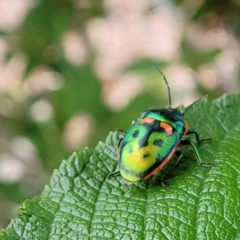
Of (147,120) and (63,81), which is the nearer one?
(147,120)

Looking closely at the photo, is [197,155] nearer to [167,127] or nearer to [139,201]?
[167,127]

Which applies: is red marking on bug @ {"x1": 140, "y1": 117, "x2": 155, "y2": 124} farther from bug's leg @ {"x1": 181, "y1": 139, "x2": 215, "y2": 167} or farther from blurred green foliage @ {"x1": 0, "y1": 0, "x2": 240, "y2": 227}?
blurred green foliage @ {"x1": 0, "y1": 0, "x2": 240, "y2": 227}

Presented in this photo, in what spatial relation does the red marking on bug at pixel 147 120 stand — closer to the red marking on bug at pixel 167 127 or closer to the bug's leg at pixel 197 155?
the red marking on bug at pixel 167 127

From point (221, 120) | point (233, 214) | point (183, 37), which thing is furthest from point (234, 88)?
point (233, 214)

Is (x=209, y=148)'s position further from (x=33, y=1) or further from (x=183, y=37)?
(x=33, y=1)

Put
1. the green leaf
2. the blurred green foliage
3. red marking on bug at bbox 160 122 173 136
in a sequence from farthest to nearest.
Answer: the blurred green foliage → red marking on bug at bbox 160 122 173 136 → the green leaf

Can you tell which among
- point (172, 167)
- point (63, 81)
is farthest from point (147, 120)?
point (63, 81)

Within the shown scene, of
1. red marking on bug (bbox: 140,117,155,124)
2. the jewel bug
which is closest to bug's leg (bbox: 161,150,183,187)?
the jewel bug

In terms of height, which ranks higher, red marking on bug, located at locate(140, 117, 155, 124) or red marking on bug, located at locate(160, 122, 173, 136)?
red marking on bug, located at locate(140, 117, 155, 124)
